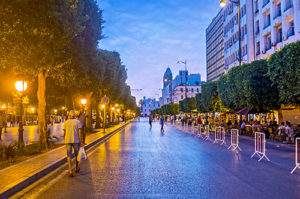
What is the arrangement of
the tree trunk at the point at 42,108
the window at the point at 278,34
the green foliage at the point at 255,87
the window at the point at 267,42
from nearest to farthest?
1. the tree trunk at the point at 42,108
2. the green foliage at the point at 255,87
3. the window at the point at 278,34
4. the window at the point at 267,42

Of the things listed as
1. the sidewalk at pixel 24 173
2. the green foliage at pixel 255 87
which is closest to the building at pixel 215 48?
the green foliage at pixel 255 87

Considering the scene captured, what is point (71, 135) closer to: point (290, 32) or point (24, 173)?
point (24, 173)

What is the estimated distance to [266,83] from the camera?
23406 mm

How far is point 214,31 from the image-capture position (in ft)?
322

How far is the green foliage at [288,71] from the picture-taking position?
17.5 metres

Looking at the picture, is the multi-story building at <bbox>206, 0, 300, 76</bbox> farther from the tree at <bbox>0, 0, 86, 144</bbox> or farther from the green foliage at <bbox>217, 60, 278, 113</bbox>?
the tree at <bbox>0, 0, 86, 144</bbox>

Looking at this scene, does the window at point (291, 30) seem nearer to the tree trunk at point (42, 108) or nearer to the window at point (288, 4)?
the window at point (288, 4)

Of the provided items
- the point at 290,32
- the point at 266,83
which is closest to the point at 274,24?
the point at 290,32

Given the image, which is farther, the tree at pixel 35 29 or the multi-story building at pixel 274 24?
the multi-story building at pixel 274 24

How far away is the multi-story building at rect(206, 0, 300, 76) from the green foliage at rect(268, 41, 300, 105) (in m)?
11.4

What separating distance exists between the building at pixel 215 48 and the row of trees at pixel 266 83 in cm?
5786

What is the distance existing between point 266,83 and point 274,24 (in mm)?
13691

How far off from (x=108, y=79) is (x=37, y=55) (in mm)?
21904

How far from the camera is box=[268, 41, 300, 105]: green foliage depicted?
1752 centimetres
